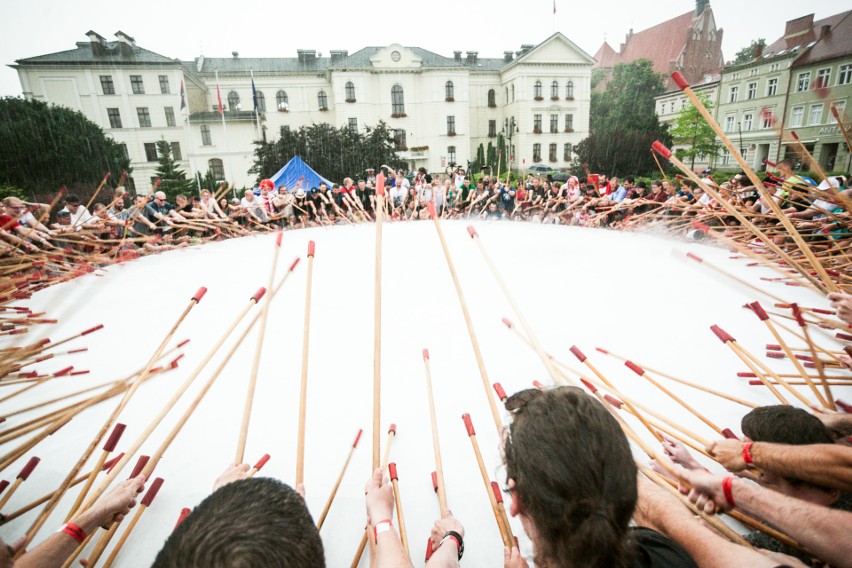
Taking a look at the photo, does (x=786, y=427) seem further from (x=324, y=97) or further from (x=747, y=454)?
(x=324, y=97)

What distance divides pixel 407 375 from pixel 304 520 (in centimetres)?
154

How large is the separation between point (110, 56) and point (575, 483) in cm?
4004

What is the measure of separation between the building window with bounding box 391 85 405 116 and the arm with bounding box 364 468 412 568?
35916 mm

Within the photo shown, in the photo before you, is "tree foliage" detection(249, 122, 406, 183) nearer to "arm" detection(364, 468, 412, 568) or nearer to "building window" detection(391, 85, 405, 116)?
"building window" detection(391, 85, 405, 116)

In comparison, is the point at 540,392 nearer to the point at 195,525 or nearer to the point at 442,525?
the point at 442,525

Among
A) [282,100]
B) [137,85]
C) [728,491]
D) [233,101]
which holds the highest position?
[137,85]

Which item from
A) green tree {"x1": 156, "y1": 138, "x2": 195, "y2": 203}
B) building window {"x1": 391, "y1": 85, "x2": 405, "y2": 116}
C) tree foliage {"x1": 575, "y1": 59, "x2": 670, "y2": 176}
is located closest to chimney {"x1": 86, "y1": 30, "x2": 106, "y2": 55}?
green tree {"x1": 156, "y1": 138, "x2": 195, "y2": 203}

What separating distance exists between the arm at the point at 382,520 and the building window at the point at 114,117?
125 ft

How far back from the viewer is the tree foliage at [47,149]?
20422 millimetres

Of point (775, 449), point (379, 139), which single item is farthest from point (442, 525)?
point (379, 139)

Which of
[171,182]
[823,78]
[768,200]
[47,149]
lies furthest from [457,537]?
[47,149]

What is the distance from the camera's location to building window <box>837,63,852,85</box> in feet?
56.2

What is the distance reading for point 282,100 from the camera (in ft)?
109

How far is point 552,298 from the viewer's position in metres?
3.34
